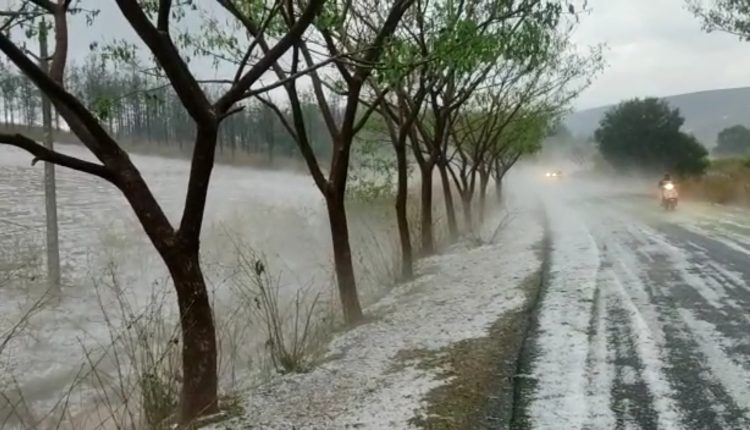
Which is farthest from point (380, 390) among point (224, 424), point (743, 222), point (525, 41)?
point (743, 222)

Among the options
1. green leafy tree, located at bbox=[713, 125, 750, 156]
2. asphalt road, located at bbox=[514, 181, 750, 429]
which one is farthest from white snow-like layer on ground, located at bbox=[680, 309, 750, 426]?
green leafy tree, located at bbox=[713, 125, 750, 156]

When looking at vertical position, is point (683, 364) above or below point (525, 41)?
below

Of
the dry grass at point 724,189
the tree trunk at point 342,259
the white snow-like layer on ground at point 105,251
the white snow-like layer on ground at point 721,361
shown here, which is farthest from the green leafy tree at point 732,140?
the tree trunk at point 342,259

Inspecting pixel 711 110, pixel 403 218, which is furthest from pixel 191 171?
pixel 711 110

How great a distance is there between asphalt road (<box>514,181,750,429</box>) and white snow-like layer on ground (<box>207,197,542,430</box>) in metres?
0.79

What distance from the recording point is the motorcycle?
86.7 feet

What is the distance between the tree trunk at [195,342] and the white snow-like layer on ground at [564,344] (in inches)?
99.5

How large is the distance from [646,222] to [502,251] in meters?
8.28

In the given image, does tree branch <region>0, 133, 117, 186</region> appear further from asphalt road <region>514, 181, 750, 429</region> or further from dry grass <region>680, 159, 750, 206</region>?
dry grass <region>680, 159, 750, 206</region>

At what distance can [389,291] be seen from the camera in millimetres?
11922

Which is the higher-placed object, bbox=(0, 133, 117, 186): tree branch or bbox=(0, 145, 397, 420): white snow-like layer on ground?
bbox=(0, 133, 117, 186): tree branch

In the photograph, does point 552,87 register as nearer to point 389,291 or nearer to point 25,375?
point 389,291

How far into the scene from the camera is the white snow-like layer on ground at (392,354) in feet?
17.0

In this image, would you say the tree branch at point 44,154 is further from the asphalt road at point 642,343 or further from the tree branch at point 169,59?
the asphalt road at point 642,343
